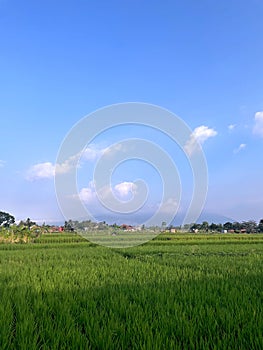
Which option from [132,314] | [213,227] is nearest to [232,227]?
[213,227]

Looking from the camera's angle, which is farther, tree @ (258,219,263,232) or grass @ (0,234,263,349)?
tree @ (258,219,263,232)

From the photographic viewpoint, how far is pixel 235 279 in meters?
5.26

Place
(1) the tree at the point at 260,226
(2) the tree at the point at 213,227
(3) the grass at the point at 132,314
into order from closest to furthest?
1. (3) the grass at the point at 132,314
2. (1) the tree at the point at 260,226
3. (2) the tree at the point at 213,227

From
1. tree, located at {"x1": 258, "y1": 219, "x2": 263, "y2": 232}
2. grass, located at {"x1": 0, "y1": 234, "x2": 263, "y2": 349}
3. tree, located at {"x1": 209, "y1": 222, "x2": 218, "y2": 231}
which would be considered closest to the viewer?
grass, located at {"x1": 0, "y1": 234, "x2": 263, "y2": 349}

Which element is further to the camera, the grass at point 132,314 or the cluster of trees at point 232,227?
the cluster of trees at point 232,227

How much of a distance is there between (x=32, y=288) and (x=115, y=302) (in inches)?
54.0

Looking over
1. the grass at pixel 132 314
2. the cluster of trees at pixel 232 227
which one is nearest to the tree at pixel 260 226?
the cluster of trees at pixel 232 227

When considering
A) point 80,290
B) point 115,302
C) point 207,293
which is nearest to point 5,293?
point 80,290

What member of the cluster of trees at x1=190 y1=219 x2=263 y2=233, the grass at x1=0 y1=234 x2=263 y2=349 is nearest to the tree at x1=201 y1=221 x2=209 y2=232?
the cluster of trees at x1=190 y1=219 x2=263 y2=233

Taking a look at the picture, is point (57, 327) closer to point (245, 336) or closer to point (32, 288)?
point (245, 336)

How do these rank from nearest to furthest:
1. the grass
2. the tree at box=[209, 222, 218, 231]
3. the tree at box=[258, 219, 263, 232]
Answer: the grass
the tree at box=[258, 219, 263, 232]
the tree at box=[209, 222, 218, 231]

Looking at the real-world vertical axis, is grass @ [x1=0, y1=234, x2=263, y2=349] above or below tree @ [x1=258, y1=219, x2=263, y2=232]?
below

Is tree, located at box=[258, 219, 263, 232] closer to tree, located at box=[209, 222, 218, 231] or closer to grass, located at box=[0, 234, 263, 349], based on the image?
tree, located at box=[209, 222, 218, 231]

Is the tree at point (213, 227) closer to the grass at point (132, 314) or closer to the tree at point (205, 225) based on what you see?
the tree at point (205, 225)
